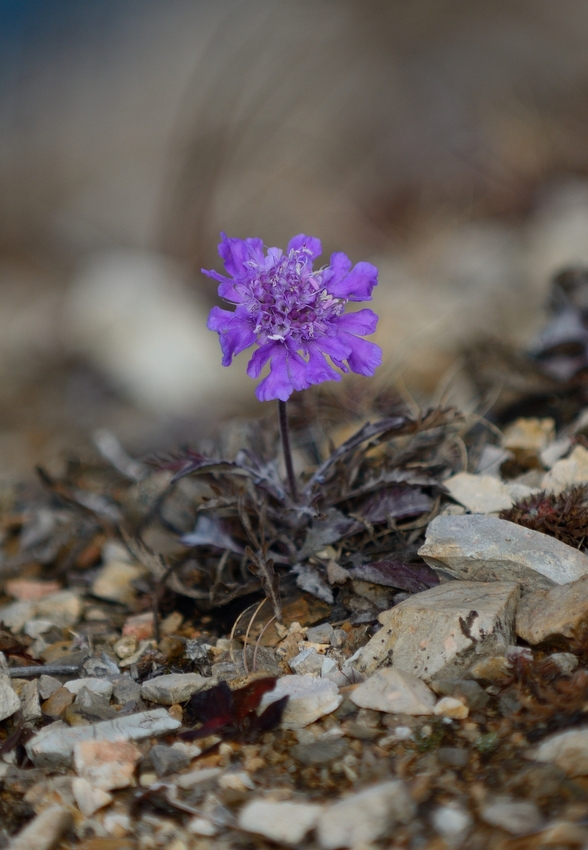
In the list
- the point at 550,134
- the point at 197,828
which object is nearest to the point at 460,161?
the point at 550,134

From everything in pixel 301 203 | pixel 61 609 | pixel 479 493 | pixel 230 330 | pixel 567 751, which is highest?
pixel 301 203

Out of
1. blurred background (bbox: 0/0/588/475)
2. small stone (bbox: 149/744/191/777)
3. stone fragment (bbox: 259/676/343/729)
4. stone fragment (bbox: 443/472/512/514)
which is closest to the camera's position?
small stone (bbox: 149/744/191/777)

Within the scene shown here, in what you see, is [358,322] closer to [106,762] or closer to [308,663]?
[308,663]

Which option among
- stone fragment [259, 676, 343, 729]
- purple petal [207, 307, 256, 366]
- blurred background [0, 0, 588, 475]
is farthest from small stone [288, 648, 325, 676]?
blurred background [0, 0, 588, 475]

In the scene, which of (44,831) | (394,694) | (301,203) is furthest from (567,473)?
(301,203)

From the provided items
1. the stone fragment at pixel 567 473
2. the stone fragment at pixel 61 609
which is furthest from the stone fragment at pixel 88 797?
the stone fragment at pixel 567 473

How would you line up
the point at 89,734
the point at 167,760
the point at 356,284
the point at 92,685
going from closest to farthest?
the point at 167,760
the point at 89,734
the point at 92,685
the point at 356,284

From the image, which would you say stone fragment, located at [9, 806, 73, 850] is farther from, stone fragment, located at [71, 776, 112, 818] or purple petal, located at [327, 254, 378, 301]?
purple petal, located at [327, 254, 378, 301]
